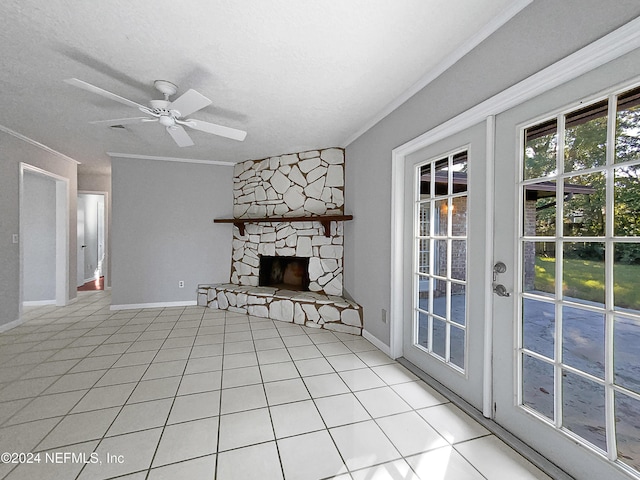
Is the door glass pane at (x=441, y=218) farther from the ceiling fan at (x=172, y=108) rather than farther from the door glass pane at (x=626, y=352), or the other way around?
the ceiling fan at (x=172, y=108)

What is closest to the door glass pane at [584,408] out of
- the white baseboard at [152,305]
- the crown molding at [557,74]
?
the crown molding at [557,74]

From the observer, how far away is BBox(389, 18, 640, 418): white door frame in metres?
1.11

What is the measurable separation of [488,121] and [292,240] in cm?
302

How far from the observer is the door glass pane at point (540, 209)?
1.39m

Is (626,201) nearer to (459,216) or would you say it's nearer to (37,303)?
(459,216)

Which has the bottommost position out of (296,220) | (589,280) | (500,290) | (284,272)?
(284,272)

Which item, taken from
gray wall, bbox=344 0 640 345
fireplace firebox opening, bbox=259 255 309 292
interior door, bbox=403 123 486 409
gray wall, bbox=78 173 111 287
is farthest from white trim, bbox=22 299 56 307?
interior door, bbox=403 123 486 409

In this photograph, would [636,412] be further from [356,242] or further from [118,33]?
[118,33]

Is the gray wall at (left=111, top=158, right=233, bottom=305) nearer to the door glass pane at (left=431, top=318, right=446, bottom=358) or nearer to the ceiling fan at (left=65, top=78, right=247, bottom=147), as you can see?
the ceiling fan at (left=65, top=78, right=247, bottom=147)

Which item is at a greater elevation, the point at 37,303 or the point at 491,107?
the point at 491,107

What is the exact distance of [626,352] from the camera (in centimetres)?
112

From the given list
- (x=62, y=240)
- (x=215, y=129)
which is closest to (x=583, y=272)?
(x=215, y=129)

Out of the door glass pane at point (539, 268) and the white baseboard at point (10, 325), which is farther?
the white baseboard at point (10, 325)

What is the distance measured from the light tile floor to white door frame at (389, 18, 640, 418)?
1.44 ft
